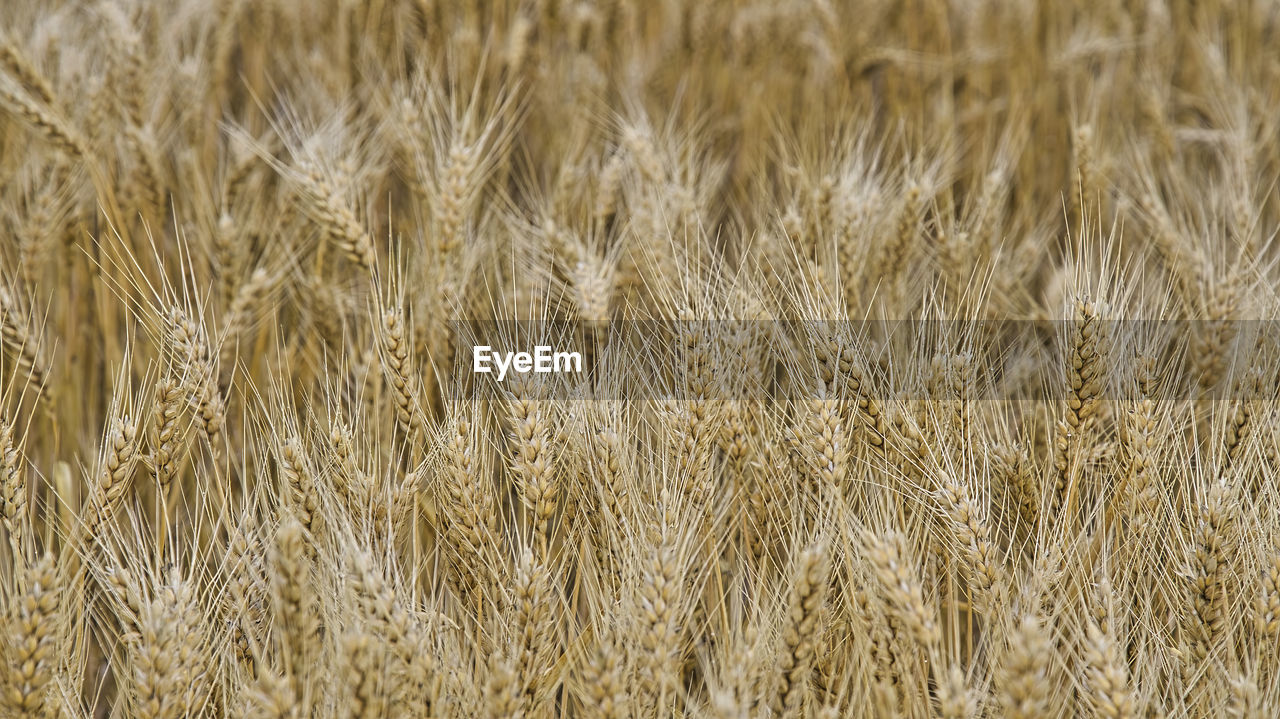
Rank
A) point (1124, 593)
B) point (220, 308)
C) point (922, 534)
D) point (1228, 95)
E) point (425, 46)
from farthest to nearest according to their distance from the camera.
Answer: point (1228, 95), point (425, 46), point (220, 308), point (922, 534), point (1124, 593)

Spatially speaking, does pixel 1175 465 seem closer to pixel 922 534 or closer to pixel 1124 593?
pixel 1124 593

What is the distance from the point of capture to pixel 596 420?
154cm

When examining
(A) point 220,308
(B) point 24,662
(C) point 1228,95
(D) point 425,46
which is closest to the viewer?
(B) point 24,662

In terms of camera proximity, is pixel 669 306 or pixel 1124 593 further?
pixel 669 306

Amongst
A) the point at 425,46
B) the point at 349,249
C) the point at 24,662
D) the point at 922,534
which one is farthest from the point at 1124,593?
the point at 425,46

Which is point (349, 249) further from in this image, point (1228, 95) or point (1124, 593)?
point (1228, 95)

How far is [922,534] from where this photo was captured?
1.65 m

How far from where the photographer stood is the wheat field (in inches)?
53.3

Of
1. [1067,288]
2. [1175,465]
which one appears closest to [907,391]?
[1067,288]

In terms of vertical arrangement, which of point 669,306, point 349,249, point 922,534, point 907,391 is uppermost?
point 349,249

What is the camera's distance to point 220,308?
2107 mm

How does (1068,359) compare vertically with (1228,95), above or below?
below

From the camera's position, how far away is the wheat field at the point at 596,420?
4.44 ft

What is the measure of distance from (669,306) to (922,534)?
0.63 meters
